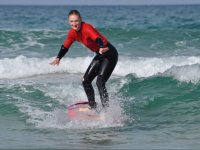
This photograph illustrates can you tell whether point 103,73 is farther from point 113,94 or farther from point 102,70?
point 113,94

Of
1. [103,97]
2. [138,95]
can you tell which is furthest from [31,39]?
[103,97]

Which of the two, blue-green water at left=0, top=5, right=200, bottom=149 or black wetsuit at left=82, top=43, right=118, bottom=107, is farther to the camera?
black wetsuit at left=82, top=43, right=118, bottom=107

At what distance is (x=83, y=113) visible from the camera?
329 inches

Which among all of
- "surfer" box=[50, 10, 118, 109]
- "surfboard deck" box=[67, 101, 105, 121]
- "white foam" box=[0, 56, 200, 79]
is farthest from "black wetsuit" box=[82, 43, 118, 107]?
"white foam" box=[0, 56, 200, 79]

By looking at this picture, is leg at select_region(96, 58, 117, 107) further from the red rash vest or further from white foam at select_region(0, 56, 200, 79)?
white foam at select_region(0, 56, 200, 79)

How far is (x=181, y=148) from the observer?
671 cm

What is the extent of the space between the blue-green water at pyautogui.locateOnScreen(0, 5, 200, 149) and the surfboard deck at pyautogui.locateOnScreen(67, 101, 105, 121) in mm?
81

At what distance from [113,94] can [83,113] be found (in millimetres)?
3076

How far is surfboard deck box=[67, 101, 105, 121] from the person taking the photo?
8.27 meters

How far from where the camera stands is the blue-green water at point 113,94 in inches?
292

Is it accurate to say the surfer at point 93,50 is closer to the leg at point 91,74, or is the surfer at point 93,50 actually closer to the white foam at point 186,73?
the leg at point 91,74

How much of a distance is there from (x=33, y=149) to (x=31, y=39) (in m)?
13.8

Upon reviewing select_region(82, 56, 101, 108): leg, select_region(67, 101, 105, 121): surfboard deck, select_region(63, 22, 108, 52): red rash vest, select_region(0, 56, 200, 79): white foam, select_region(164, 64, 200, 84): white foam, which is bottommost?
select_region(0, 56, 200, 79): white foam

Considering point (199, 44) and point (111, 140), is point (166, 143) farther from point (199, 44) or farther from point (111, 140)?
point (199, 44)
